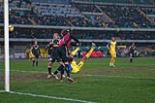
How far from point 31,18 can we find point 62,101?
185 feet

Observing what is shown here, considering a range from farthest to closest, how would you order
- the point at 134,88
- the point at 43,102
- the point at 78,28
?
the point at 78,28 < the point at 134,88 < the point at 43,102

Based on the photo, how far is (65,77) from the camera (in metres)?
20.7

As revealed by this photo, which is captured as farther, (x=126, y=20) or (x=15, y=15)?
(x=126, y=20)

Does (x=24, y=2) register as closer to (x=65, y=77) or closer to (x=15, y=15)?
(x=15, y=15)

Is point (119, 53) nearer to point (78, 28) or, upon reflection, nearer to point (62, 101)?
point (78, 28)

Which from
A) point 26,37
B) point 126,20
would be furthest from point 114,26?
point 26,37

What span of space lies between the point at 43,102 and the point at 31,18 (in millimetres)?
56624

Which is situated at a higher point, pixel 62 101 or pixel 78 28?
pixel 62 101

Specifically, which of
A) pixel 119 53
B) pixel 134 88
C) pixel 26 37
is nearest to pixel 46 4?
pixel 26 37

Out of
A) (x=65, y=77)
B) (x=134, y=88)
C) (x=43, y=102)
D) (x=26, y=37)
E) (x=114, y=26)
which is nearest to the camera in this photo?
(x=43, y=102)

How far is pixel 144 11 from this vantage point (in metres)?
84.3

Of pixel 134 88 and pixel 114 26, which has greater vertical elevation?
pixel 134 88

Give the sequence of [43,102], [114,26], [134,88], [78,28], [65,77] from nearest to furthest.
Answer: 1. [43,102]
2. [134,88]
3. [65,77]
4. [78,28]
5. [114,26]

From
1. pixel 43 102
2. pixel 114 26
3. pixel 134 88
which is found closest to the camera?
pixel 43 102
